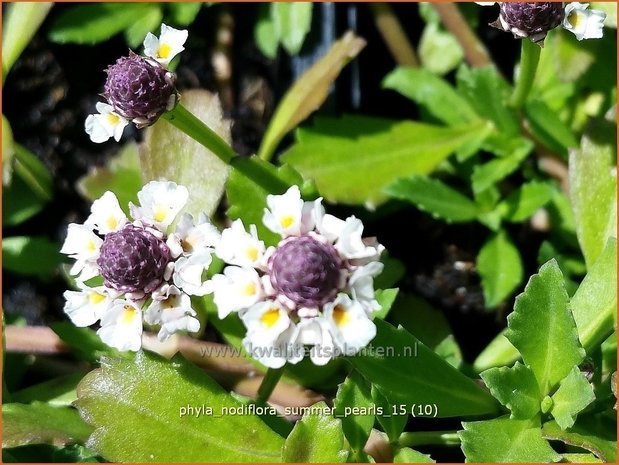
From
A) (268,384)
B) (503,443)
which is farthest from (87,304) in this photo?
(503,443)

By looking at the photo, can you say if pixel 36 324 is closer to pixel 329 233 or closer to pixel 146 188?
pixel 146 188

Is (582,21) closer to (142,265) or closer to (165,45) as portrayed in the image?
(165,45)

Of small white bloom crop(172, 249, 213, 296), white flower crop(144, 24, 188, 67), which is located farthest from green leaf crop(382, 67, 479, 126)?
small white bloom crop(172, 249, 213, 296)

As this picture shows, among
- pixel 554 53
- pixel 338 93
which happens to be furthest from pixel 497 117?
pixel 338 93

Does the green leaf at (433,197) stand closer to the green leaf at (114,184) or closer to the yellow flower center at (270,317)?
the green leaf at (114,184)

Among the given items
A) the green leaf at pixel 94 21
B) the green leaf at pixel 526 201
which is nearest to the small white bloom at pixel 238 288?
the green leaf at pixel 526 201

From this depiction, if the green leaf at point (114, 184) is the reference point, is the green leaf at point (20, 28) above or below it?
above
